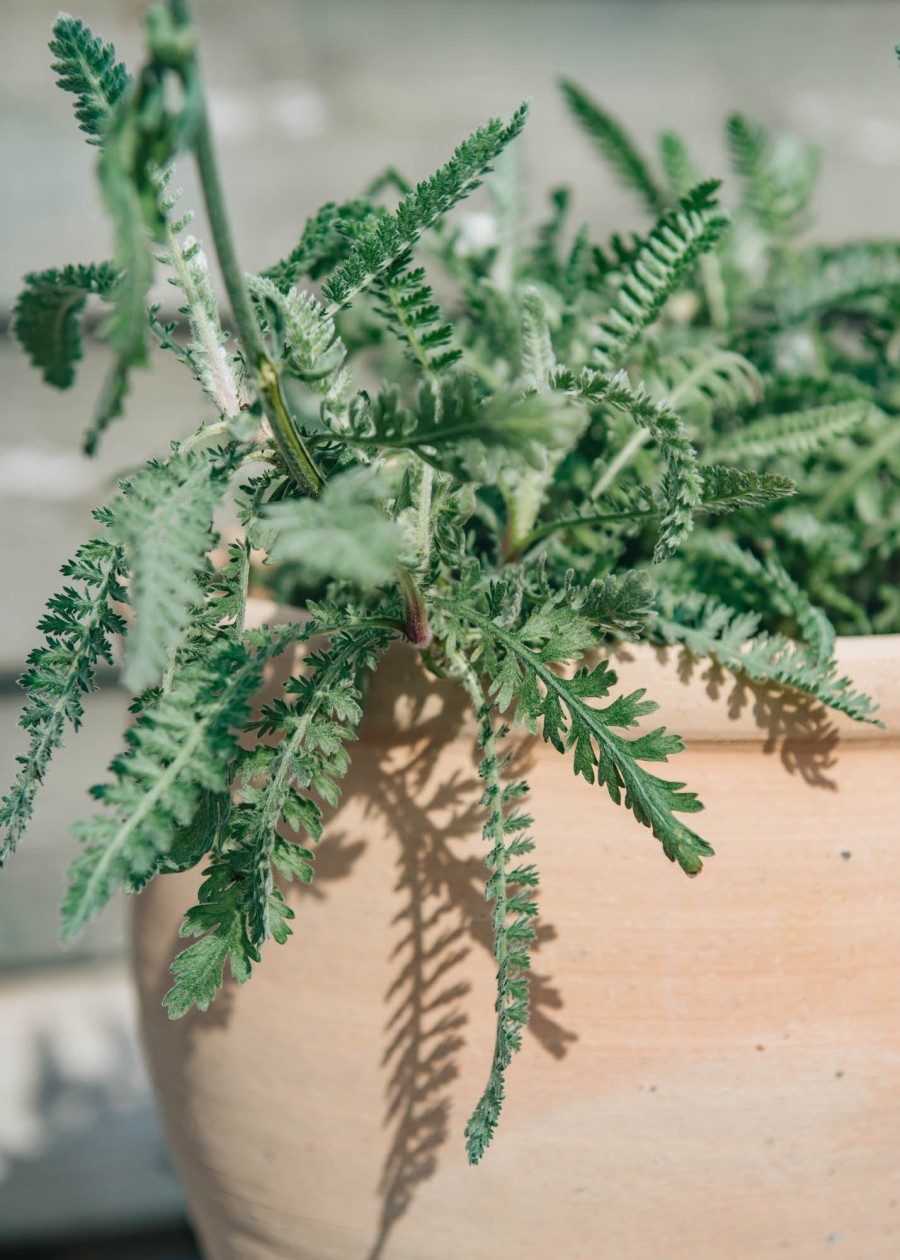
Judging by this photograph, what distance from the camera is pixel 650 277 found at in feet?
1.82

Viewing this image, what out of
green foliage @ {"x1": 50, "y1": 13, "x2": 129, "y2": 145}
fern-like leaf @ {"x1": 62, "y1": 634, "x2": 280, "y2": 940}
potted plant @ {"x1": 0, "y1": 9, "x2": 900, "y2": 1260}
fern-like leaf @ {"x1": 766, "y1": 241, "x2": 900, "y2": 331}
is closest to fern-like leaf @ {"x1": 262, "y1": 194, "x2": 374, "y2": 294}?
potted plant @ {"x1": 0, "y1": 9, "x2": 900, "y2": 1260}

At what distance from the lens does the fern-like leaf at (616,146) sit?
80 centimetres

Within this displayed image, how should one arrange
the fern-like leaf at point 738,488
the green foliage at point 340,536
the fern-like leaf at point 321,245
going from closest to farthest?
the green foliage at point 340,536
the fern-like leaf at point 738,488
the fern-like leaf at point 321,245

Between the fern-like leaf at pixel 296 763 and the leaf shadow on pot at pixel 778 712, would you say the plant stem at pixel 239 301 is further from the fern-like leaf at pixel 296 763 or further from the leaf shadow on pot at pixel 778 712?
the leaf shadow on pot at pixel 778 712

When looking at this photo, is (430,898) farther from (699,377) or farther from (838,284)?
(838,284)

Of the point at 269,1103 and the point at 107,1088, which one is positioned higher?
the point at 269,1103

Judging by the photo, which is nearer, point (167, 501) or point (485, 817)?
point (167, 501)

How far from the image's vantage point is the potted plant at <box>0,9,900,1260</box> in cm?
40

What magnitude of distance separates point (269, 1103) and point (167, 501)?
1.11ft

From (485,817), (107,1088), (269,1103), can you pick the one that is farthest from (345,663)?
(107,1088)

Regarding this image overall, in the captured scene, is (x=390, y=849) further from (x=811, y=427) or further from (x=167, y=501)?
(x=811, y=427)

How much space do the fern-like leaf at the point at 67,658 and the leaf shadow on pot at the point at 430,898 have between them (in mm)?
132

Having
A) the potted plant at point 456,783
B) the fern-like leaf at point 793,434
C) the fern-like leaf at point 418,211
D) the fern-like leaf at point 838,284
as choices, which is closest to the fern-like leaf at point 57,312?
the potted plant at point 456,783

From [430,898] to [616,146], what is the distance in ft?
1.91
